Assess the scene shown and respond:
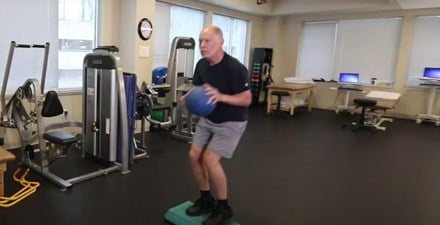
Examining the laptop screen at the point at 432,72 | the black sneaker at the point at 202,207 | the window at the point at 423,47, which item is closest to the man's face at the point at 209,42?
Result: the black sneaker at the point at 202,207

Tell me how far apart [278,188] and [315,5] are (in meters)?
5.89

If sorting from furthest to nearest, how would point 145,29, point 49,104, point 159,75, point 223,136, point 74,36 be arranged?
point 159,75
point 145,29
point 74,36
point 49,104
point 223,136

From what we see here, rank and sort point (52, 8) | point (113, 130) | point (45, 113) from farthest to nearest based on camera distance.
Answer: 1. point (52, 8)
2. point (113, 130)
3. point (45, 113)

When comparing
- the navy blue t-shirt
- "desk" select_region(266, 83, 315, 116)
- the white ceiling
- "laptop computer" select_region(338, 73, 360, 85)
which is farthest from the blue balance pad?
"laptop computer" select_region(338, 73, 360, 85)

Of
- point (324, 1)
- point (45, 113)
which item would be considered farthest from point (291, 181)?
point (324, 1)

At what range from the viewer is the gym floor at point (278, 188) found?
2.64m

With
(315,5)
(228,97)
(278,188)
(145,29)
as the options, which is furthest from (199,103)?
(315,5)

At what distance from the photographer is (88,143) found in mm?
3811

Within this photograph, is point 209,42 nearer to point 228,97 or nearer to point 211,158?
point 228,97

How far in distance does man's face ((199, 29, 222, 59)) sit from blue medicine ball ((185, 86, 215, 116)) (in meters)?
0.23

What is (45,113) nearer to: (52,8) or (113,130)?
(113,130)

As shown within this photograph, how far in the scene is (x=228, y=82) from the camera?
85.7 inches

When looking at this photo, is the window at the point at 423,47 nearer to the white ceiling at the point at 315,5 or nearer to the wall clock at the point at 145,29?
the white ceiling at the point at 315,5

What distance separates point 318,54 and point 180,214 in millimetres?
7587
